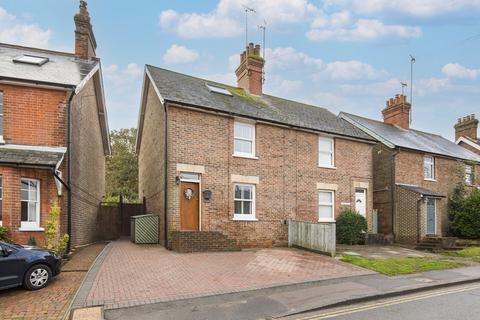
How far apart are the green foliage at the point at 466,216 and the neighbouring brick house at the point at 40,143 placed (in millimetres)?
21476

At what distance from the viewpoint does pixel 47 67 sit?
1425 centimetres

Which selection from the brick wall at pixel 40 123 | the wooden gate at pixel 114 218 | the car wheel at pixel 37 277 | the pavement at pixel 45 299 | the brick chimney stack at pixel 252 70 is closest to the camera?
the pavement at pixel 45 299

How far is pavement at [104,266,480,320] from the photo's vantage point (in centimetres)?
657

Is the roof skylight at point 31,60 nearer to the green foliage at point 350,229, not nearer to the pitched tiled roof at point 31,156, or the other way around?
the pitched tiled roof at point 31,156

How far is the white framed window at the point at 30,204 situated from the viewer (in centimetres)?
1097

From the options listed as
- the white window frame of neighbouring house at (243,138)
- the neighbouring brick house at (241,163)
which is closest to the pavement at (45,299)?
the neighbouring brick house at (241,163)

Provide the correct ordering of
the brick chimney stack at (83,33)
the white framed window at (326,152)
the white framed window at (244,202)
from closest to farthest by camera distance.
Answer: the white framed window at (244,202) < the brick chimney stack at (83,33) < the white framed window at (326,152)

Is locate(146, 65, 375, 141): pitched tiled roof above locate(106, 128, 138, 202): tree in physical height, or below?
above

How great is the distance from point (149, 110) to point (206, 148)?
6.35 m

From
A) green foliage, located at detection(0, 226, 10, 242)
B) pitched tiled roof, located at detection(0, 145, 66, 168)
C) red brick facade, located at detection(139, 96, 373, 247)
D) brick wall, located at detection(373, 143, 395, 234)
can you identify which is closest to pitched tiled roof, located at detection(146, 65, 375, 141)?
red brick facade, located at detection(139, 96, 373, 247)

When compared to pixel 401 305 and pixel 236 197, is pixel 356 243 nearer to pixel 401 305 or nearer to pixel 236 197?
pixel 236 197

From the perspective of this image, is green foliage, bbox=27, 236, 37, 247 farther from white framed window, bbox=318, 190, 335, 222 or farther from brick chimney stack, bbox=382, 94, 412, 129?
brick chimney stack, bbox=382, 94, 412, 129

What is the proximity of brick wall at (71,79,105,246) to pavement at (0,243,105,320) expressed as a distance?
488 centimetres

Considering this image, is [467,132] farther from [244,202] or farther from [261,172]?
[244,202]
